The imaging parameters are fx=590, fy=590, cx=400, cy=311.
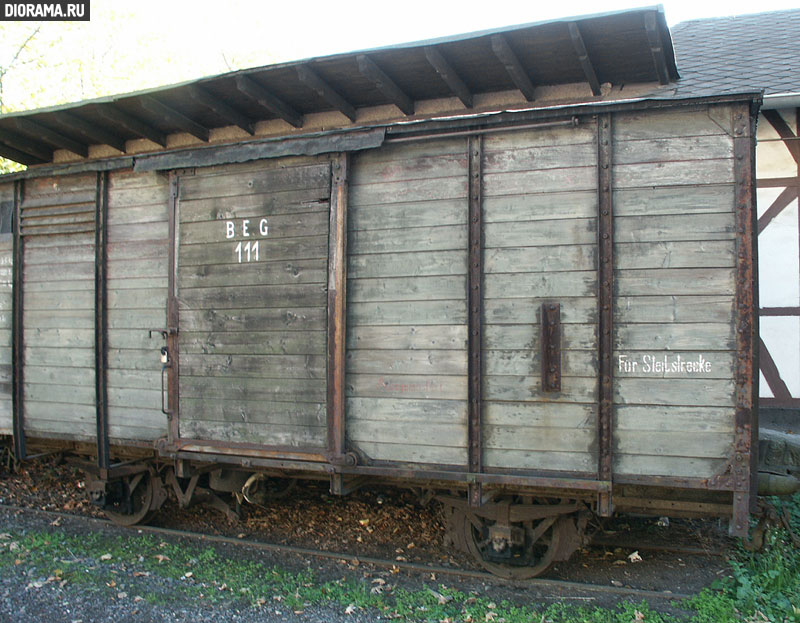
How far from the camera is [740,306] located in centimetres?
386

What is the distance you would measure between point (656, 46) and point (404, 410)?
319cm

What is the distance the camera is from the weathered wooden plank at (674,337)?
3906 millimetres

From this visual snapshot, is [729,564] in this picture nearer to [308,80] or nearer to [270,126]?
[308,80]

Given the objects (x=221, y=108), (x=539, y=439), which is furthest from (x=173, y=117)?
(x=539, y=439)

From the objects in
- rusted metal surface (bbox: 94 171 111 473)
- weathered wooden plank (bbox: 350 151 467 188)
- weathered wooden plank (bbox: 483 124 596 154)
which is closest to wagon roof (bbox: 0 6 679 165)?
weathered wooden plank (bbox: 483 124 596 154)

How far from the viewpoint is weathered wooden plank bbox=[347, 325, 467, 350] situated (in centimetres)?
447

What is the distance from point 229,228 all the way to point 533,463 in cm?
319

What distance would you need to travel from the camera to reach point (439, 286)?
4527 millimetres

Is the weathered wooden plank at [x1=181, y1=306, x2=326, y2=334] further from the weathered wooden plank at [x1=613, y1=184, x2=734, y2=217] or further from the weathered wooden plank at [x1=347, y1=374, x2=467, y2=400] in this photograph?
the weathered wooden plank at [x1=613, y1=184, x2=734, y2=217]

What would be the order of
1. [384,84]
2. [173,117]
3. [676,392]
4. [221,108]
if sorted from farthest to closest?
[173,117]
[221,108]
[384,84]
[676,392]

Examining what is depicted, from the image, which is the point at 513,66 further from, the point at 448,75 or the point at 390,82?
the point at 390,82

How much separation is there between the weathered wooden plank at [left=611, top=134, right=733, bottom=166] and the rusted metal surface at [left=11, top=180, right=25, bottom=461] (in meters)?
6.01

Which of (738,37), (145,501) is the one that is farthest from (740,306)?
(738,37)

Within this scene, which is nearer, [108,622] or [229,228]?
[108,622]
